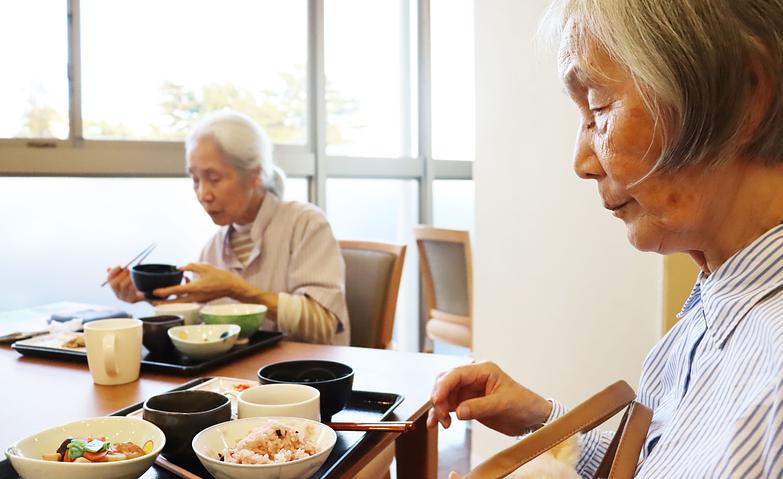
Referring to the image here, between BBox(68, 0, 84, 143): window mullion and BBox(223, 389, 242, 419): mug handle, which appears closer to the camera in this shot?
BBox(223, 389, 242, 419): mug handle

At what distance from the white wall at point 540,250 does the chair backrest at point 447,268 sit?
64 cm

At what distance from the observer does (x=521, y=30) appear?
222cm

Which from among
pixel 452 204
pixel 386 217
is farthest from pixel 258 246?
pixel 452 204

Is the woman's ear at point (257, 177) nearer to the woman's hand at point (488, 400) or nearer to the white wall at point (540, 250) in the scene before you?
the white wall at point (540, 250)

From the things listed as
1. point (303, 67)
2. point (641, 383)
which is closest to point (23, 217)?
point (303, 67)

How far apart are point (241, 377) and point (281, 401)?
314 millimetres

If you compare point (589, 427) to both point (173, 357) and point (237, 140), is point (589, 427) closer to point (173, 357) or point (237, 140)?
point (173, 357)

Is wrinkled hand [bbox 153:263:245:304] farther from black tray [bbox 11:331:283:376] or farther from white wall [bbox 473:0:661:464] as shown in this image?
white wall [bbox 473:0:661:464]

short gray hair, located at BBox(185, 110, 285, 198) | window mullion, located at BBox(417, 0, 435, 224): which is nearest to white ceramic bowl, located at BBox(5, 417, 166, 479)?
short gray hair, located at BBox(185, 110, 285, 198)

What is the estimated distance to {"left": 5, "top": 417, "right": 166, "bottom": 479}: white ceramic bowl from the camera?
2.31 feet

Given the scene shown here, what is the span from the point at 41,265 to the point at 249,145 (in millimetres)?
968

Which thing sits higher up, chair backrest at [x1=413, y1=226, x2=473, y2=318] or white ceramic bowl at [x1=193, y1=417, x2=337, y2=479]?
white ceramic bowl at [x1=193, y1=417, x2=337, y2=479]

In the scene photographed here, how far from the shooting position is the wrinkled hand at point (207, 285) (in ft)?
5.73

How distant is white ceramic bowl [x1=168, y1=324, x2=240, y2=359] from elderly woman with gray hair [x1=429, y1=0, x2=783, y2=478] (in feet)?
2.72
